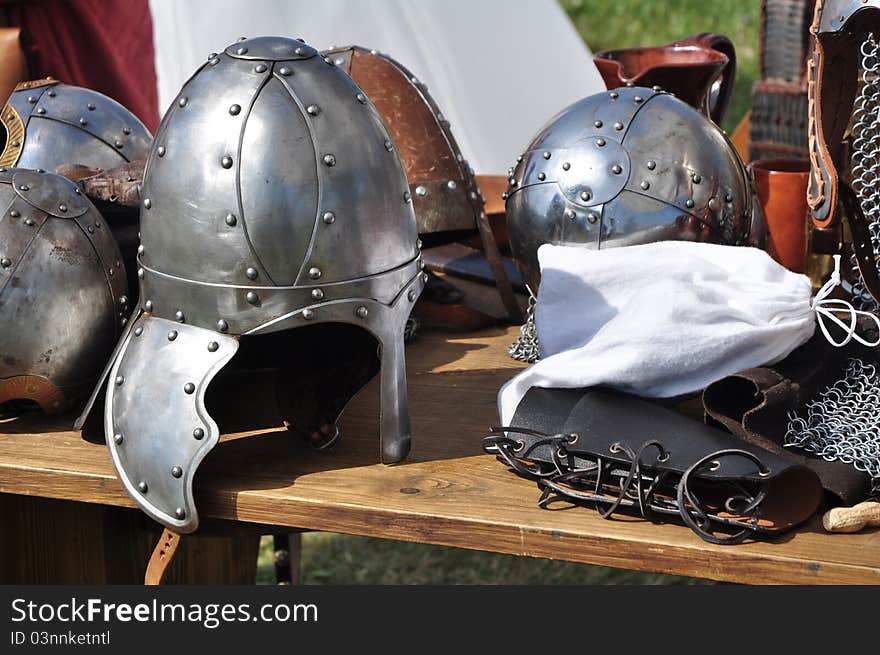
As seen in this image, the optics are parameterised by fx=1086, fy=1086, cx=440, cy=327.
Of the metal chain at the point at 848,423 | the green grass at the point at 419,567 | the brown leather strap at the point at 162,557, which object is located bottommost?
the green grass at the point at 419,567

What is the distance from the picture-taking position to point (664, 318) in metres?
1.36

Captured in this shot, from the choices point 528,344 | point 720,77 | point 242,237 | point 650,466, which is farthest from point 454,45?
point 650,466

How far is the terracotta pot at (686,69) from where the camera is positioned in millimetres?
1881

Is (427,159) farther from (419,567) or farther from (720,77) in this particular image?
(419,567)

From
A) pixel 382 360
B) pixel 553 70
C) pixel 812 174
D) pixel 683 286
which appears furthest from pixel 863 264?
pixel 553 70

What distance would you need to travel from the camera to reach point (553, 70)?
389cm

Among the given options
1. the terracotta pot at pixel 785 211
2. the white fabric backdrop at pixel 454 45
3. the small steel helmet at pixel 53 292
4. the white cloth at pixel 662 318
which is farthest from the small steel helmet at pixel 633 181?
the white fabric backdrop at pixel 454 45

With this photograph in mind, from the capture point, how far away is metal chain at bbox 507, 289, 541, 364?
5.58ft

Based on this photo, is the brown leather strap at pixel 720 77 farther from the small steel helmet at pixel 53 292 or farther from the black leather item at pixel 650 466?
the small steel helmet at pixel 53 292

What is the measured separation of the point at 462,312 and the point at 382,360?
58 cm

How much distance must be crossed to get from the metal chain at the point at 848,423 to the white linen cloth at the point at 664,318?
0.07 meters

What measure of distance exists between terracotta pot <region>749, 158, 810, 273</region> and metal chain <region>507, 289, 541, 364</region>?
1.44ft

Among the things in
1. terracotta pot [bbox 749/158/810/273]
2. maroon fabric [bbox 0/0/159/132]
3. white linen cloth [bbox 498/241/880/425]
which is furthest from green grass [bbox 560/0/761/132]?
white linen cloth [bbox 498/241/880/425]

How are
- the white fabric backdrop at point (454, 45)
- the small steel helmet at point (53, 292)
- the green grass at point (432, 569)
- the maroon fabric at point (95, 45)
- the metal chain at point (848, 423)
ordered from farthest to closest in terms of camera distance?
the white fabric backdrop at point (454, 45)
the green grass at point (432, 569)
the maroon fabric at point (95, 45)
the small steel helmet at point (53, 292)
the metal chain at point (848, 423)
